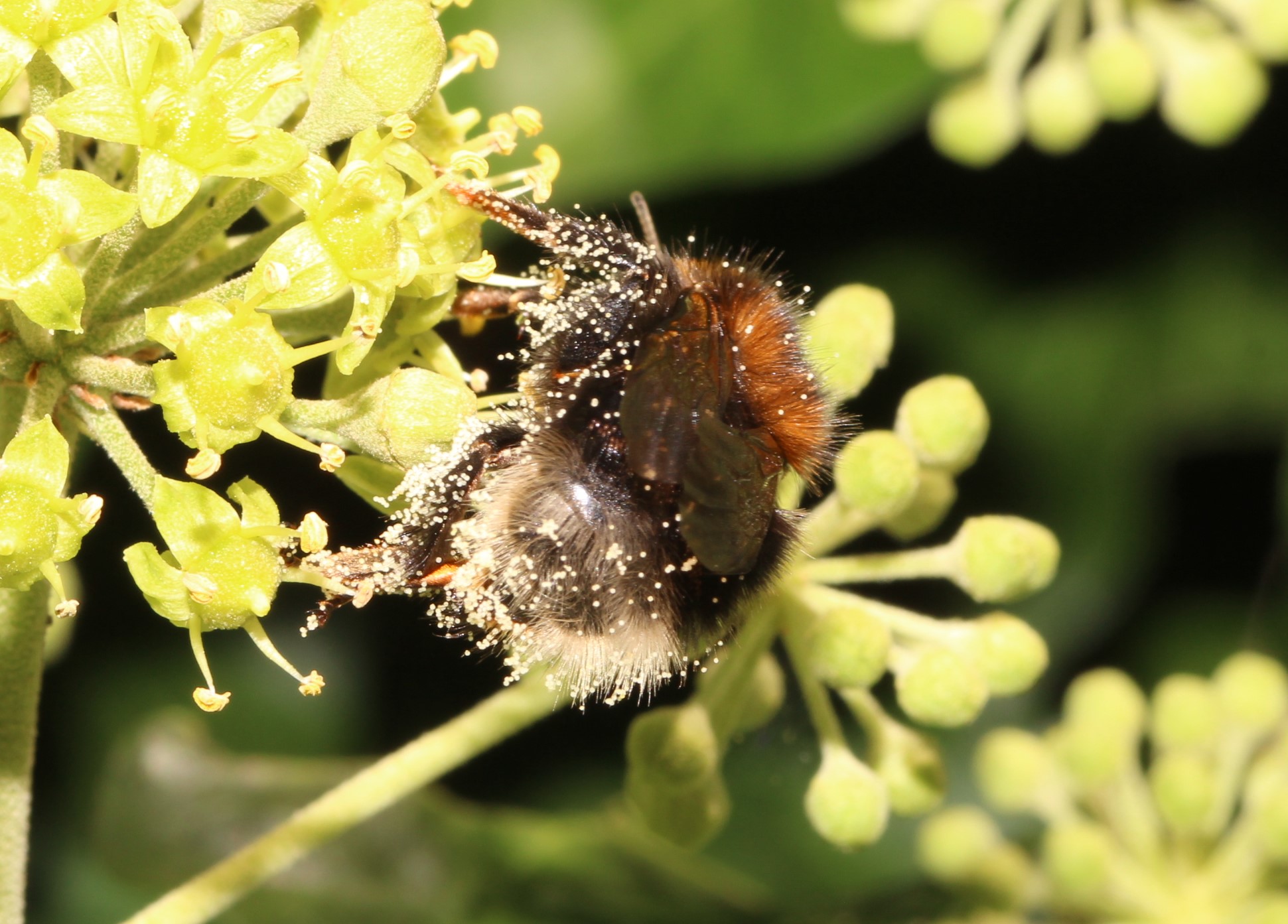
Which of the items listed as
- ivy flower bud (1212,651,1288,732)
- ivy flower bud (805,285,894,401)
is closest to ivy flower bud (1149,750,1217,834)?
ivy flower bud (1212,651,1288,732)

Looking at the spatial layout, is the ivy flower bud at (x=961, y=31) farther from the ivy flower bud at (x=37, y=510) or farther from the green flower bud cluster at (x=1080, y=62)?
the ivy flower bud at (x=37, y=510)

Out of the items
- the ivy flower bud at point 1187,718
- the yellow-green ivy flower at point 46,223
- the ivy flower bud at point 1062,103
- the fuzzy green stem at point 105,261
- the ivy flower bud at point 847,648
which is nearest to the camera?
the yellow-green ivy flower at point 46,223

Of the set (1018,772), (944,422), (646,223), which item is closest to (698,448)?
(646,223)

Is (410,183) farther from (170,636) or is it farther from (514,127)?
(170,636)

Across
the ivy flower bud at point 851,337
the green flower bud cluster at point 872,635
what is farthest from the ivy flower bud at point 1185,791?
the ivy flower bud at point 851,337

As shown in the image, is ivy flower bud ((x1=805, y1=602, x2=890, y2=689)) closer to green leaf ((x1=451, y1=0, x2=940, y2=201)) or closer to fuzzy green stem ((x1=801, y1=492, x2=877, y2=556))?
fuzzy green stem ((x1=801, y1=492, x2=877, y2=556))

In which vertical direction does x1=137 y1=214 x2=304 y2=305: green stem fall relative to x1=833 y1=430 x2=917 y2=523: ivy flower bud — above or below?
above

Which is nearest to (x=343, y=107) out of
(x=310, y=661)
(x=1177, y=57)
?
(x=1177, y=57)
